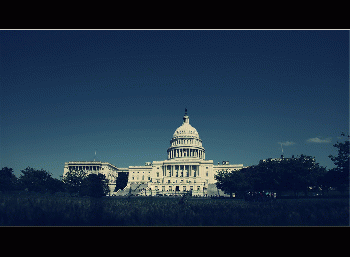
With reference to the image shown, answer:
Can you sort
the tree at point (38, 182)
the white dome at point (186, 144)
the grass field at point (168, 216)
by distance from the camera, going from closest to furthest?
the grass field at point (168, 216)
the tree at point (38, 182)
the white dome at point (186, 144)

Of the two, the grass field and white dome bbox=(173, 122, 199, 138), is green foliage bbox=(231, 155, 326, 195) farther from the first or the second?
white dome bbox=(173, 122, 199, 138)

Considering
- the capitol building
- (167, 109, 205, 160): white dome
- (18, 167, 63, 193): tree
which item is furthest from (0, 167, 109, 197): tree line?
(167, 109, 205, 160): white dome

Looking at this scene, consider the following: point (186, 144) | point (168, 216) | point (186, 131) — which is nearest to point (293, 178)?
point (168, 216)

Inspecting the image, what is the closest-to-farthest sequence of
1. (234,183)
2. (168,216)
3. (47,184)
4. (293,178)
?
(168,216)
(293,178)
(234,183)
(47,184)

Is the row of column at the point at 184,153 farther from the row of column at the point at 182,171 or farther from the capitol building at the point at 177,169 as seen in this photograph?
the row of column at the point at 182,171

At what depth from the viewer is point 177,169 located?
135 m

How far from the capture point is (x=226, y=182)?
252ft

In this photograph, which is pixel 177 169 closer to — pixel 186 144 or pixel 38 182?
pixel 186 144

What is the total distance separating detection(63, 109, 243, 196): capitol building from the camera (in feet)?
402

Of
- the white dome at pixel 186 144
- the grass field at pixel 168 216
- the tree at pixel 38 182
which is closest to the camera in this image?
the grass field at pixel 168 216

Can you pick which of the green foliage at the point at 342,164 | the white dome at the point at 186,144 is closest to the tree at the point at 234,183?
the green foliage at the point at 342,164

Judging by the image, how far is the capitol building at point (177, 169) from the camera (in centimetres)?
12242

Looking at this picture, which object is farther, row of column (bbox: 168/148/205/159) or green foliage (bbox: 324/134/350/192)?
row of column (bbox: 168/148/205/159)
